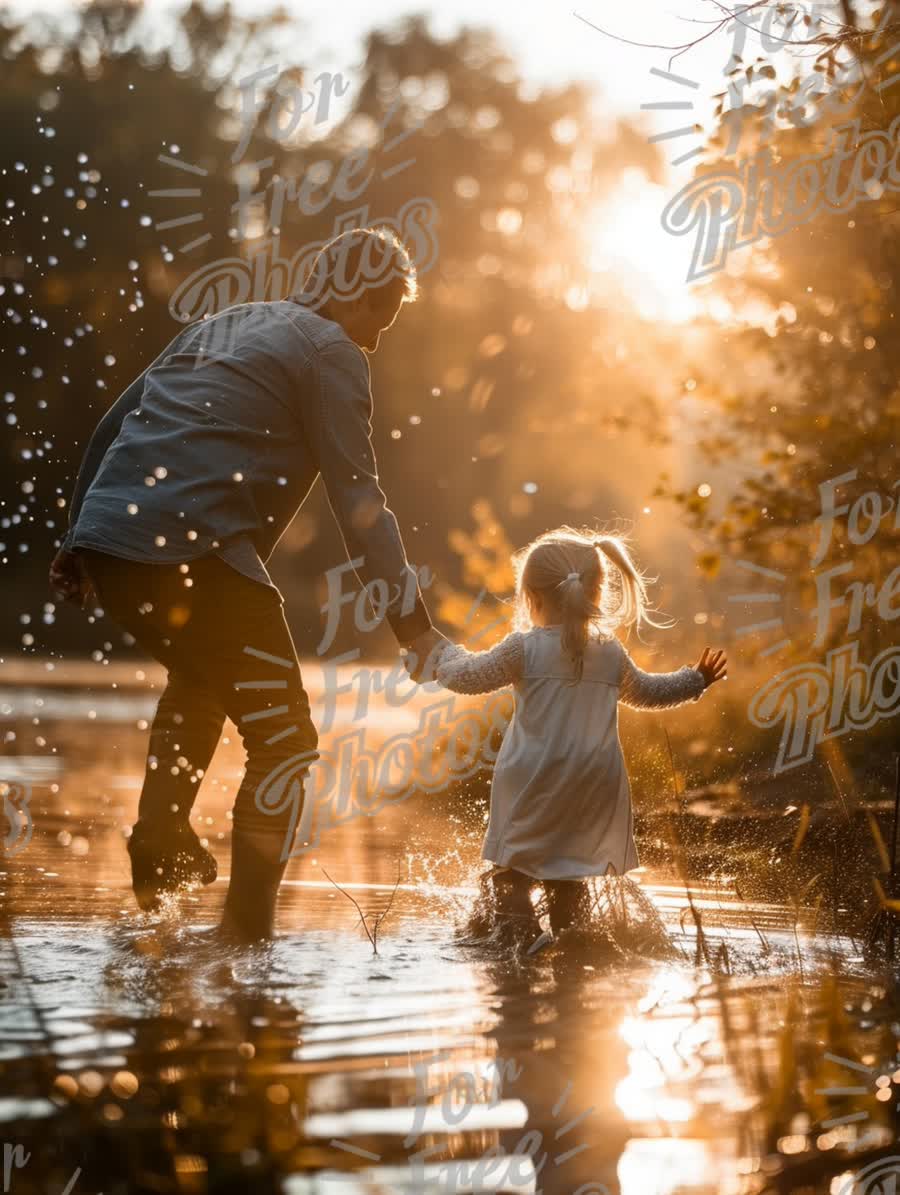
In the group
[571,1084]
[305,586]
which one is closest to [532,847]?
[571,1084]

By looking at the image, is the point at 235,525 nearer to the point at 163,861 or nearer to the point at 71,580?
the point at 71,580

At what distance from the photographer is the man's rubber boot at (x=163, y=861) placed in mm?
4781

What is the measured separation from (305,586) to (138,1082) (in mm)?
35131

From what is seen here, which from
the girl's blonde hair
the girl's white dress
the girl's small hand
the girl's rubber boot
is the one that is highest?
the girl's blonde hair

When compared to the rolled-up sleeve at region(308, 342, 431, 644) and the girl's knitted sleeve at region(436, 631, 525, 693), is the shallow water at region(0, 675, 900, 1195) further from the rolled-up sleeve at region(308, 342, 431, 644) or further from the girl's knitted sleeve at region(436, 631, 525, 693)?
the rolled-up sleeve at region(308, 342, 431, 644)

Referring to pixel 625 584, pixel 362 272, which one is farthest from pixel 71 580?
pixel 625 584

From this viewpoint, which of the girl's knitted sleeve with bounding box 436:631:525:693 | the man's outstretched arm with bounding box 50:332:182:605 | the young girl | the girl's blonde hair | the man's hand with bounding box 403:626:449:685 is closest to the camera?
the man's outstretched arm with bounding box 50:332:182:605

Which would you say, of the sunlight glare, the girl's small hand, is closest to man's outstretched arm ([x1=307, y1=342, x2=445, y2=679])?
the girl's small hand

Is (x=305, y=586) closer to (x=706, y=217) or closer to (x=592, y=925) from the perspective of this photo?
(x=706, y=217)

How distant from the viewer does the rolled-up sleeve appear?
475 cm

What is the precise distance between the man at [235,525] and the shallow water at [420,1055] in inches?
15.5

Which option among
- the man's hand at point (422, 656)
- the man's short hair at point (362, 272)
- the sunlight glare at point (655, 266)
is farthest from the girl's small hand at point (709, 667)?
the sunlight glare at point (655, 266)

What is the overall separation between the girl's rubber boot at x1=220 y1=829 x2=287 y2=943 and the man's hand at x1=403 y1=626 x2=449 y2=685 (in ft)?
2.48

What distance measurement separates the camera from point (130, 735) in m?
14.1
